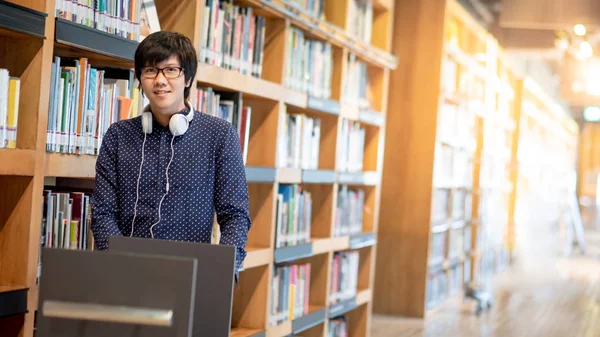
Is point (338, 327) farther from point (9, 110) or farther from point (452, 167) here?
point (9, 110)

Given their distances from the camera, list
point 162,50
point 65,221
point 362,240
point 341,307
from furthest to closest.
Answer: point 362,240 → point 341,307 → point 65,221 → point 162,50

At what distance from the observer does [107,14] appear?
10.3 ft

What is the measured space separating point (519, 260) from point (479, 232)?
473cm

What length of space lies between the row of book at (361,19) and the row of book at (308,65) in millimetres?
405

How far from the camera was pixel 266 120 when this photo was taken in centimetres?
456

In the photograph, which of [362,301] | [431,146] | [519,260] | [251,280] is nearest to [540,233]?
[519,260]

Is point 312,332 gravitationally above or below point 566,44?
below

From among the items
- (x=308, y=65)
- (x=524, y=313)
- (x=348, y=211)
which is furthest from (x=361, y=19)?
(x=524, y=313)

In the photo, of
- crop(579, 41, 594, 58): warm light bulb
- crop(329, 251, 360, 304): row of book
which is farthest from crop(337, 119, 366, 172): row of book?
crop(579, 41, 594, 58): warm light bulb

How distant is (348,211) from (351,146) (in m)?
0.44

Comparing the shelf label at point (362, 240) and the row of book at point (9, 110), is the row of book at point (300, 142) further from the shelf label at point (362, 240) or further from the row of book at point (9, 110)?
the row of book at point (9, 110)

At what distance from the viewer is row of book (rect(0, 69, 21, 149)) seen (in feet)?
8.80

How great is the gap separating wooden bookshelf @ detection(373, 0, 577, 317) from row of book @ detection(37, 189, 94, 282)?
4.91m

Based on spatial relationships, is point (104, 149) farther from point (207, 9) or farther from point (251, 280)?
point (251, 280)
